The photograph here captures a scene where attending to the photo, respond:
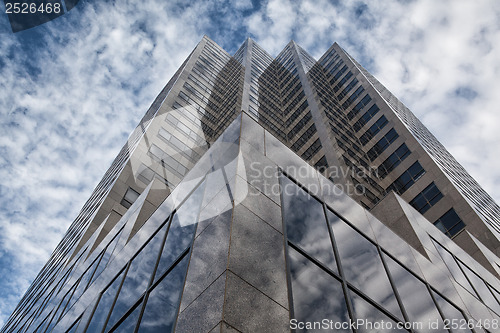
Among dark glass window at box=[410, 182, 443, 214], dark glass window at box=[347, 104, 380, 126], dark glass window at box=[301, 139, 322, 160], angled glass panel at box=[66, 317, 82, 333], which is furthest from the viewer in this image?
dark glass window at box=[347, 104, 380, 126]

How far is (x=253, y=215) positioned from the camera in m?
8.62

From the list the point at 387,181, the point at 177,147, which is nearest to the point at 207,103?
the point at 177,147

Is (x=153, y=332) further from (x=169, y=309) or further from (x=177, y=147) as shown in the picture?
(x=177, y=147)

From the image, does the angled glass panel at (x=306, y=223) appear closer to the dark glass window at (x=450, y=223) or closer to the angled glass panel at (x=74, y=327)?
the angled glass panel at (x=74, y=327)

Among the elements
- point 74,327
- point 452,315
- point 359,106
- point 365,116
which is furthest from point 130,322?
point 359,106

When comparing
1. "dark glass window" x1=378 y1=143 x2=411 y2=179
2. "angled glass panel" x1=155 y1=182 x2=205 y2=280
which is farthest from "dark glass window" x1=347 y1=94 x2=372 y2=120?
"angled glass panel" x1=155 y1=182 x2=205 y2=280

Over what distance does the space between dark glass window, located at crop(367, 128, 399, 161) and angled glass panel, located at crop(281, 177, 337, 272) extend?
3649 cm

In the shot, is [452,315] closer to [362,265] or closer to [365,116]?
[362,265]

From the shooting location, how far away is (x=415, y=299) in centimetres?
1116

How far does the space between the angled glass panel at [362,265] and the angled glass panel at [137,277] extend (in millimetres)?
5184

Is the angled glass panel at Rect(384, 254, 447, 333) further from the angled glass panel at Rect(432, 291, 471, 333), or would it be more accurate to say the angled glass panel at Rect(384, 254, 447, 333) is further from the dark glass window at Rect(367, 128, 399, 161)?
the dark glass window at Rect(367, 128, 399, 161)

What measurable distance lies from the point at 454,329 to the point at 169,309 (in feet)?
30.4

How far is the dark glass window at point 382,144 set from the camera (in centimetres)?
4443

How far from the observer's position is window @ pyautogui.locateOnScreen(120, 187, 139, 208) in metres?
28.1
